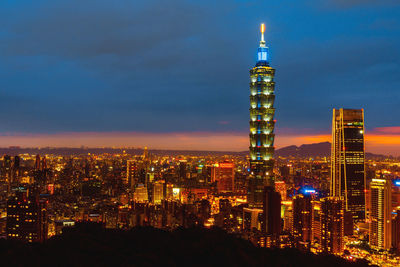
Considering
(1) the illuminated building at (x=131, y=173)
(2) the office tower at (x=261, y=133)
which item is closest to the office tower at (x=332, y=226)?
(2) the office tower at (x=261, y=133)

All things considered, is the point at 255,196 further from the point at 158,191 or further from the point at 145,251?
the point at 145,251

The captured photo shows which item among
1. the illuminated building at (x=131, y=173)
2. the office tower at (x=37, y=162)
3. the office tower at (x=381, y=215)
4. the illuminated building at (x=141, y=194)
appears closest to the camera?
the office tower at (x=381, y=215)

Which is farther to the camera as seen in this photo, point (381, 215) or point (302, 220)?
point (381, 215)

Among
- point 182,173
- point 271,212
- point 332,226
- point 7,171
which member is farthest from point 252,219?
point 7,171

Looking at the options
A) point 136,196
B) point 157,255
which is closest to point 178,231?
point 157,255

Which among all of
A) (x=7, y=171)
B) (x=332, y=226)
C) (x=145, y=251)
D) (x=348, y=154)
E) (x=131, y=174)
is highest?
(x=348, y=154)

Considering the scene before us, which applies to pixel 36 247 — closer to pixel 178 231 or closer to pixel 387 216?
pixel 178 231

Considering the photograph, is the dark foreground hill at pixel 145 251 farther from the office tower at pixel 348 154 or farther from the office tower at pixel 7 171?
the office tower at pixel 7 171
